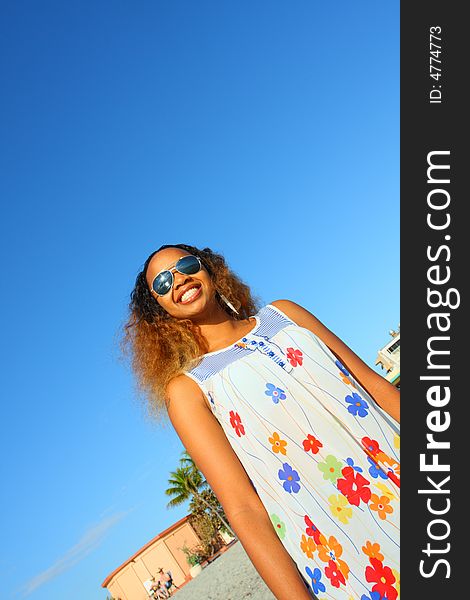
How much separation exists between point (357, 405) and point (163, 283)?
1.11 meters

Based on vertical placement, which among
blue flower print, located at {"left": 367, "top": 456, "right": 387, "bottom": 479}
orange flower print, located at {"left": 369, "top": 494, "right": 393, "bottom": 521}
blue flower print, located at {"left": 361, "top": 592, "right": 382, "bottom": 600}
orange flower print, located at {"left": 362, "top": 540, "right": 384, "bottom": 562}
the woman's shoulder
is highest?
the woman's shoulder

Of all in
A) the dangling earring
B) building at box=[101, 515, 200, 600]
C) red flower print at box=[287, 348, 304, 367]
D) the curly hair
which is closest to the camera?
red flower print at box=[287, 348, 304, 367]

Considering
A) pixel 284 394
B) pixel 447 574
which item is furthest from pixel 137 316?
pixel 447 574

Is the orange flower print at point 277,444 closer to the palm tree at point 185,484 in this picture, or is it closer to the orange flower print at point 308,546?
the orange flower print at point 308,546

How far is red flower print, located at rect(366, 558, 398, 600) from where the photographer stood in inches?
89.8

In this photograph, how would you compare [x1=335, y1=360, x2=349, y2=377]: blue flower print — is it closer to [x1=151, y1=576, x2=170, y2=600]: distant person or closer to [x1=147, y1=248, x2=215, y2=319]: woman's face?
[x1=147, y1=248, x2=215, y2=319]: woman's face

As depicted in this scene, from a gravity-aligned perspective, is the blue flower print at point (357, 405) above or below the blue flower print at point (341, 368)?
below

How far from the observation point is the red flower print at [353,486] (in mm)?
2432

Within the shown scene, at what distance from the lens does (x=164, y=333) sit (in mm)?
3150

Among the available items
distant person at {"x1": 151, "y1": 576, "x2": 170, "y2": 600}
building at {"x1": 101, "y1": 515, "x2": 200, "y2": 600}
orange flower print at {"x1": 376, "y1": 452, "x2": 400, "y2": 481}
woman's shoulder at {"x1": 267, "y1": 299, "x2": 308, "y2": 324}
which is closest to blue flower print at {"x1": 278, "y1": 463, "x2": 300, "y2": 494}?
orange flower print at {"x1": 376, "y1": 452, "x2": 400, "y2": 481}

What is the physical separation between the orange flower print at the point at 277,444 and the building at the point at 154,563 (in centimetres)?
4133

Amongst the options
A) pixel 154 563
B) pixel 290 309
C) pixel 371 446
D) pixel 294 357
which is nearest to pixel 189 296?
pixel 290 309

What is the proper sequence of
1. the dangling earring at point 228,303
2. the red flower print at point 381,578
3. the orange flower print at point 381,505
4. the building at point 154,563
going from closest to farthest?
the red flower print at point 381,578 < the orange flower print at point 381,505 < the dangling earring at point 228,303 < the building at point 154,563

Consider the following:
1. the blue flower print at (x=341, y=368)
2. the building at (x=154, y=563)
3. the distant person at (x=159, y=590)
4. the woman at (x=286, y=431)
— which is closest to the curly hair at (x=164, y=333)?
the woman at (x=286, y=431)
